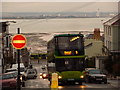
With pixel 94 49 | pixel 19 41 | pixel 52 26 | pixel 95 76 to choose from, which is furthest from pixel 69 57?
pixel 52 26

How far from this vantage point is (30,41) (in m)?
115

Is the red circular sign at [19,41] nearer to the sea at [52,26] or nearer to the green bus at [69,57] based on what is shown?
the green bus at [69,57]

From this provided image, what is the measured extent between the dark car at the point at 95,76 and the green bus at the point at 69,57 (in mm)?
2104

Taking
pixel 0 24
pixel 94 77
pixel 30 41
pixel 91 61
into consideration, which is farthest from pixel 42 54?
pixel 94 77

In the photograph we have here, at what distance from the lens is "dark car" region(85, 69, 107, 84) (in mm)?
29595

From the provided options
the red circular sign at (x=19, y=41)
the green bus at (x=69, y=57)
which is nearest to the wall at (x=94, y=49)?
the green bus at (x=69, y=57)

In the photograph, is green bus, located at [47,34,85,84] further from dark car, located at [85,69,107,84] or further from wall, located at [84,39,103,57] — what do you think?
wall, located at [84,39,103,57]

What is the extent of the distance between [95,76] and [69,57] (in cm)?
350

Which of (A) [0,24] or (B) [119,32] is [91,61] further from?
(A) [0,24]

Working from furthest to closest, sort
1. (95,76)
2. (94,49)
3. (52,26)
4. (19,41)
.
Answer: (52,26)
(94,49)
(95,76)
(19,41)

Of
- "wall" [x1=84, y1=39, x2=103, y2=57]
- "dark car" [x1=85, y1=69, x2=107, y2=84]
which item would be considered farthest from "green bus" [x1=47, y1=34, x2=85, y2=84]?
"wall" [x1=84, y1=39, x2=103, y2=57]

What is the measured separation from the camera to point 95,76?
98.9 ft

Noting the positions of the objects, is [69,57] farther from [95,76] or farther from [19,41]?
[19,41]

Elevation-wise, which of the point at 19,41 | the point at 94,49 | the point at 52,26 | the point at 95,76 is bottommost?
the point at 95,76
